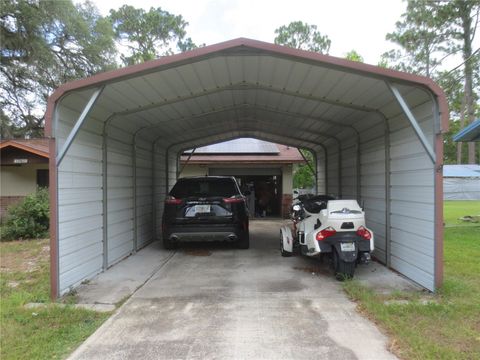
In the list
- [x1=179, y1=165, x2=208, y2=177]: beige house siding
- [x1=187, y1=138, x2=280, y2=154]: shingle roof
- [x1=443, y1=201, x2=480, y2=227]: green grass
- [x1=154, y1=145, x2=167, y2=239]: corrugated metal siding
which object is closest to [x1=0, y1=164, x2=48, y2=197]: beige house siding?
[x1=154, y1=145, x2=167, y2=239]: corrugated metal siding

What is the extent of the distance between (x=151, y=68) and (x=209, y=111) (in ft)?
13.1

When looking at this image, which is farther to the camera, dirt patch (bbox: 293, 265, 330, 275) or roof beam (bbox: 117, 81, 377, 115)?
roof beam (bbox: 117, 81, 377, 115)

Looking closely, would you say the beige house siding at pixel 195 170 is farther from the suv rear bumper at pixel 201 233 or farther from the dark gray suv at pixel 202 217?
the suv rear bumper at pixel 201 233

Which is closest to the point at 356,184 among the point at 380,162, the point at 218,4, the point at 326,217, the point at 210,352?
the point at 380,162

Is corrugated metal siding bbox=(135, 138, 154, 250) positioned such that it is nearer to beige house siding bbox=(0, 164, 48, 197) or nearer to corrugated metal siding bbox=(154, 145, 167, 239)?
corrugated metal siding bbox=(154, 145, 167, 239)

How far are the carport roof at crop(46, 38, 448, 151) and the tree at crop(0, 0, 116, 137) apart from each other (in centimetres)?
1119

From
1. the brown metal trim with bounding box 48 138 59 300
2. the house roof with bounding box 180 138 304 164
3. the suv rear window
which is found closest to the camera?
the brown metal trim with bounding box 48 138 59 300

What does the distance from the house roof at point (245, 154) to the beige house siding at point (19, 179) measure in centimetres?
535

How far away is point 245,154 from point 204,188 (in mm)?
8917

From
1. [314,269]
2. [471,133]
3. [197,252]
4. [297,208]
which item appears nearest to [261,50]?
[297,208]

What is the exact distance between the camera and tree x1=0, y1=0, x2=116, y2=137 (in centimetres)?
1769

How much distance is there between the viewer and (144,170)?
1019 centimetres

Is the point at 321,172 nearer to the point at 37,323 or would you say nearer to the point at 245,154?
the point at 245,154

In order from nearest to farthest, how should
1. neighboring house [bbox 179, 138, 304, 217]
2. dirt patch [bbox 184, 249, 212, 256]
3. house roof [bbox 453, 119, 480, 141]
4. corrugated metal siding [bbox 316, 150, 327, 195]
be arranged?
dirt patch [bbox 184, 249, 212, 256] < house roof [bbox 453, 119, 480, 141] < corrugated metal siding [bbox 316, 150, 327, 195] < neighboring house [bbox 179, 138, 304, 217]
